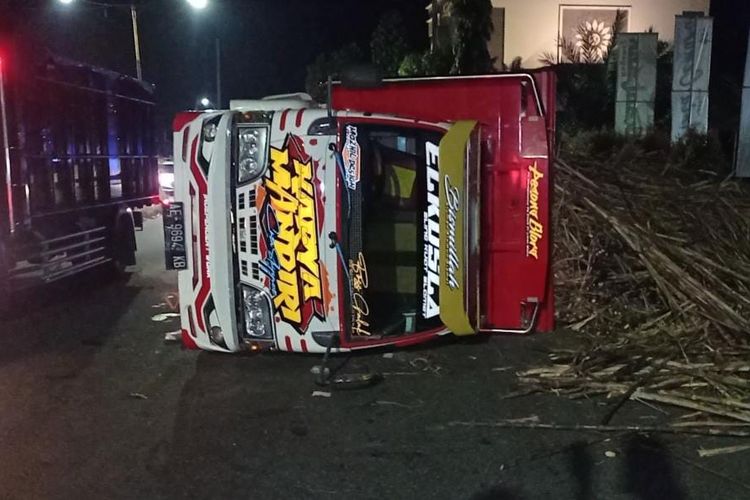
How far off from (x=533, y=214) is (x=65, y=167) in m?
6.01

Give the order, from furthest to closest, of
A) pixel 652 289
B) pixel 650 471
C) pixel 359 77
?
1. pixel 652 289
2. pixel 359 77
3. pixel 650 471

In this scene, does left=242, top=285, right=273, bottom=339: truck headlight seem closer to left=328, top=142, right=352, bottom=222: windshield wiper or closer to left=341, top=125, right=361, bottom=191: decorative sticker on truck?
left=328, top=142, right=352, bottom=222: windshield wiper

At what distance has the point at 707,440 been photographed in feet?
15.9

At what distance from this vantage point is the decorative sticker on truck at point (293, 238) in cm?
596

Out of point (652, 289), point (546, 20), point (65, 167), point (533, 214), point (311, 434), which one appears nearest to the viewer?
point (311, 434)

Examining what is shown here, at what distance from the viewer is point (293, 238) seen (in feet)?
19.6

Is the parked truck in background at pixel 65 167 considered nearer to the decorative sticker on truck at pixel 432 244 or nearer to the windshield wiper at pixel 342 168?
the windshield wiper at pixel 342 168

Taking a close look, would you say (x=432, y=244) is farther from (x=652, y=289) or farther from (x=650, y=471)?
(x=650, y=471)

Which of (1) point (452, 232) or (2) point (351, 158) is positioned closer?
(2) point (351, 158)

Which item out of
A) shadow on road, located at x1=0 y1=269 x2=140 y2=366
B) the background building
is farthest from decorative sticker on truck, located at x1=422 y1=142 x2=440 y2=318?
the background building

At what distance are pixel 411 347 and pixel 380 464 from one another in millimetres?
2446

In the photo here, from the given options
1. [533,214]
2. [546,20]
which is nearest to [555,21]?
[546,20]

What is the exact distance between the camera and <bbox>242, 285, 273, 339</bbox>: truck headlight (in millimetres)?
6070

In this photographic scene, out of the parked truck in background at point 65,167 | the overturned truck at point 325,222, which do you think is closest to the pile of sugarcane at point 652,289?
the overturned truck at point 325,222
